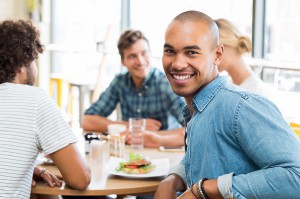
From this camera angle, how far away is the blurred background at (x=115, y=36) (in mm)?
4305

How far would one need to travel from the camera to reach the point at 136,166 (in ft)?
7.63

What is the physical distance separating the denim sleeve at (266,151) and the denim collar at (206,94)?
0.45 feet

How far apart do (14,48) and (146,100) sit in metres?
1.40

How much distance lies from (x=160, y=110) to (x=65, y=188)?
4.53 ft

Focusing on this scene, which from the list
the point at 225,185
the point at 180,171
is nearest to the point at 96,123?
the point at 180,171

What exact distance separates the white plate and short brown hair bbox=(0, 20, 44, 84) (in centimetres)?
56

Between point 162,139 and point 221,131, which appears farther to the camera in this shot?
point 162,139

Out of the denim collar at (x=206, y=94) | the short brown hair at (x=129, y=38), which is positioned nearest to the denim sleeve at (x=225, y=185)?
the denim collar at (x=206, y=94)

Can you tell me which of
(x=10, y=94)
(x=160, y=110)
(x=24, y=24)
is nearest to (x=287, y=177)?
(x=10, y=94)

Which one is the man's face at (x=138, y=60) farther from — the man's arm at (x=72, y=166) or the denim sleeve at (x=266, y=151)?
the denim sleeve at (x=266, y=151)

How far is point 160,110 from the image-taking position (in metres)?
3.42

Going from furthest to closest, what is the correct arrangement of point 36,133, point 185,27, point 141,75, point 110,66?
point 110,66
point 141,75
point 36,133
point 185,27

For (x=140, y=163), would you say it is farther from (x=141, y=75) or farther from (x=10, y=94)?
(x=141, y=75)

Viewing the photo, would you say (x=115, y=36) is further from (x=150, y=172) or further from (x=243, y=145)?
(x=243, y=145)
